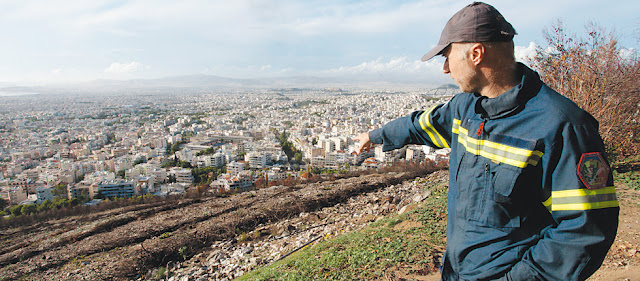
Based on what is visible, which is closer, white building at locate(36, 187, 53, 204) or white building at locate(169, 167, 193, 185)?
white building at locate(36, 187, 53, 204)

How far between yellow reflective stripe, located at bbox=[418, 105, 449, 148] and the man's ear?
14.2 inches

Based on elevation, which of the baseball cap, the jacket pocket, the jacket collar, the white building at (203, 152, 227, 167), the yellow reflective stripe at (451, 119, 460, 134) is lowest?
the white building at (203, 152, 227, 167)

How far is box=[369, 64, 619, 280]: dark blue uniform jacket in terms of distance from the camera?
68cm

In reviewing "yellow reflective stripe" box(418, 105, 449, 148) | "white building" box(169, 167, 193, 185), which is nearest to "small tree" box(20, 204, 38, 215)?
"white building" box(169, 167, 193, 185)

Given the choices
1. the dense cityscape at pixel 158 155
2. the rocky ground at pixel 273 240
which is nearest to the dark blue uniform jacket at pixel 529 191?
the rocky ground at pixel 273 240

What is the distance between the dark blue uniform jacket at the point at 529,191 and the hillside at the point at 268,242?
169 cm

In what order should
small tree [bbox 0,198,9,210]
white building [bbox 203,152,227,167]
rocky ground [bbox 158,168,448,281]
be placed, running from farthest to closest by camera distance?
white building [bbox 203,152,227,167] < small tree [bbox 0,198,9,210] < rocky ground [bbox 158,168,448,281]

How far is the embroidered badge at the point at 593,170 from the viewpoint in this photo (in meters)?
0.67

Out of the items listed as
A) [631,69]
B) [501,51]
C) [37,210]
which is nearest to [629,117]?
[631,69]

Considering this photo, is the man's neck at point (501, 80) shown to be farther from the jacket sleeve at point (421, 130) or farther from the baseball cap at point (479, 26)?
the jacket sleeve at point (421, 130)

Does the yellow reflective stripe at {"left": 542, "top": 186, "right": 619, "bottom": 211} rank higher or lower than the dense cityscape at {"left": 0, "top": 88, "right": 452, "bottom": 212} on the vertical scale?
higher

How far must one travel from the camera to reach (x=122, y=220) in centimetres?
820

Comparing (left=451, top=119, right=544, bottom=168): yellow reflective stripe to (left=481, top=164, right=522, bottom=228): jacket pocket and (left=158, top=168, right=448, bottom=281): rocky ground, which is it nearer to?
(left=481, top=164, right=522, bottom=228): jacket pocket

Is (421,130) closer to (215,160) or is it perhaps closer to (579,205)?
(579,205)
